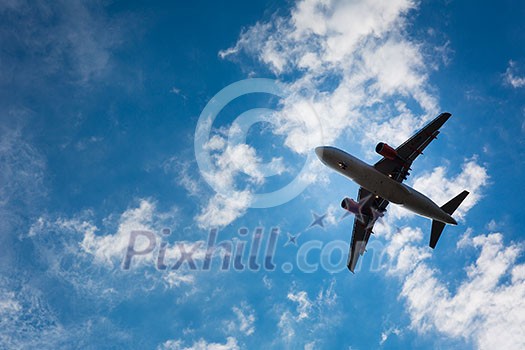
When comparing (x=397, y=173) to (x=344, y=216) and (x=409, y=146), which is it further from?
(x=344, y=216)

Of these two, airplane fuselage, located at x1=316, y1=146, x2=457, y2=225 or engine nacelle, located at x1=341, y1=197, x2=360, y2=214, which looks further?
engine nacelle, located at x1=341, y1=197, x2=360, y2=214

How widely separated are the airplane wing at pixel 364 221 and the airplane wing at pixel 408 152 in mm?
6760

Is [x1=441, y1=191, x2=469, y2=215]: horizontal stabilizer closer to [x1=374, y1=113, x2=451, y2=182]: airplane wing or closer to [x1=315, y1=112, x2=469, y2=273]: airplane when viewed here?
[x1=315, y1=112, x2=469, y2=273]: airplane

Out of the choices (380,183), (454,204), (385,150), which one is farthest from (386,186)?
(454,204)

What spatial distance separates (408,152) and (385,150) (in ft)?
Answer: 15.9

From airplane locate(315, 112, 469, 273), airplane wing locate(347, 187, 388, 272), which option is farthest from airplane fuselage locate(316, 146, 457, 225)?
airplane wing locate(347, 187, 388, 272)

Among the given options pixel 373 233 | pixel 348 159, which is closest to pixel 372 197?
pixel 373 233

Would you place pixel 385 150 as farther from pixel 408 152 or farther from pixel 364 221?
pixel 364 221

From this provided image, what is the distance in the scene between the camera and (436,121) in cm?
4819

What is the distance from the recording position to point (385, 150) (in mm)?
47969

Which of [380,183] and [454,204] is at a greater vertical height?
[380,183]

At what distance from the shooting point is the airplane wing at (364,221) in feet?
186

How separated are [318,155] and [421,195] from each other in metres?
15.5

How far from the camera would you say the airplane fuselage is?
4478cm
